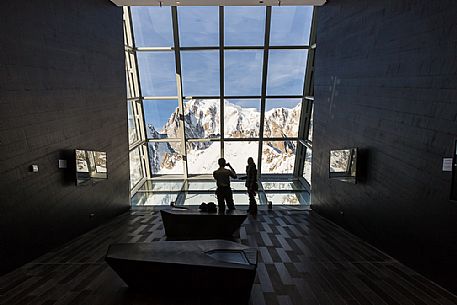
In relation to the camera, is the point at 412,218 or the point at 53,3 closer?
Result: the point at 412,218

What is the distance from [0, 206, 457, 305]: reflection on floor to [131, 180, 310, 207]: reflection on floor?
4.70 m

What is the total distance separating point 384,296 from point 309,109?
28.0 ft

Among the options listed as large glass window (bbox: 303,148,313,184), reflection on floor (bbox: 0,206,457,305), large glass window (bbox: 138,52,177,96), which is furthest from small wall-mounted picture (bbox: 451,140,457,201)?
large glass window (bbox: 138,52,177,96)

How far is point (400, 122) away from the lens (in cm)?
491

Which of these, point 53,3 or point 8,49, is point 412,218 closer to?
point 8,49

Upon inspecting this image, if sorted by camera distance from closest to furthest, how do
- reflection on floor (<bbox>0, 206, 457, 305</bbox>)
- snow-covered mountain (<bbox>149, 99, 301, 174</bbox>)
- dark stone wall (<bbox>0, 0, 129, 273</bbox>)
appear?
1. reflection on floor (<bbox>0, 206, 457, 305</bbox>)
2. dark stone wall (<bbox>0, 0, 129, 273</bbox>)
3. snow-covered mountain (<bbox>149, 99, 301, 174</bbox>)

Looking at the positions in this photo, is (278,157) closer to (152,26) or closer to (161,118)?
(161,118)

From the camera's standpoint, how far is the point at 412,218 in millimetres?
4570

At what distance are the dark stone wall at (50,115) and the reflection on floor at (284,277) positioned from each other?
512 mm

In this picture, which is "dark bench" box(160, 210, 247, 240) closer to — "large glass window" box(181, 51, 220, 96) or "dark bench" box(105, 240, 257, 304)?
"dark bench" box(105, 240, 257, 304)

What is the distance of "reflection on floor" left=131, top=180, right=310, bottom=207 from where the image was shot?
1122 cm

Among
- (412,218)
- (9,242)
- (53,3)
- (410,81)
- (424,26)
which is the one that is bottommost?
(9,242)

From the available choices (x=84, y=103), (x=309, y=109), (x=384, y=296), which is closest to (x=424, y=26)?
(x=384, y=296)

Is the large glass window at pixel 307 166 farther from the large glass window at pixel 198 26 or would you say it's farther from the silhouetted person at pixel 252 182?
the large glass window at pixel 198 26
